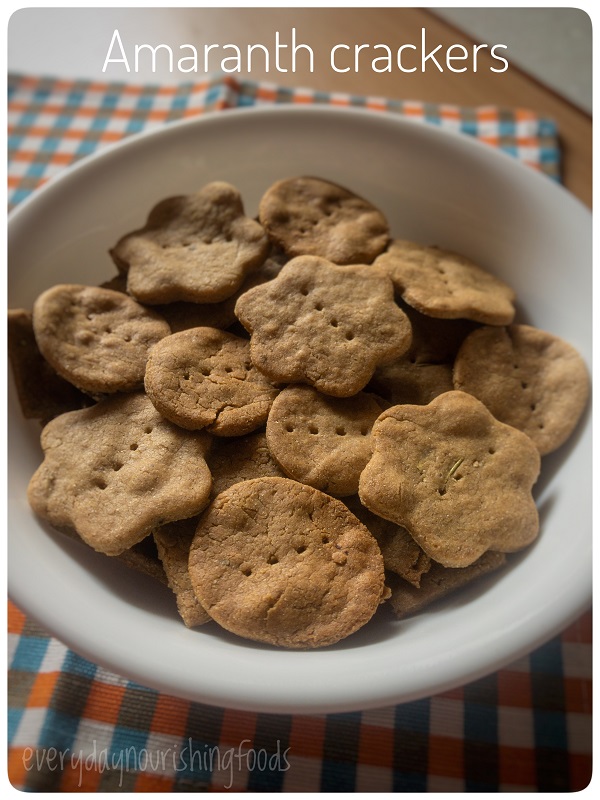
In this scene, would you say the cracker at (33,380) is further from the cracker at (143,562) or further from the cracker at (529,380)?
the cracker at (529,380)

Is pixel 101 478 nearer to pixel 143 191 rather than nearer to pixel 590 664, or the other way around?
pixel 143 191

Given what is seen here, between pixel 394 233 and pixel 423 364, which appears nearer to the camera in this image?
pixel 423 364

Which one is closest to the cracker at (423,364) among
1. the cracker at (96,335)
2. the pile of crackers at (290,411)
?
the pile of crackers at (290,411)

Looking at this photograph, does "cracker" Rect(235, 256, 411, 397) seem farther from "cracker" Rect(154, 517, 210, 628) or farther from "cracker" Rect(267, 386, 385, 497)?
"cracker" Rect(154, 517, 210, 628)

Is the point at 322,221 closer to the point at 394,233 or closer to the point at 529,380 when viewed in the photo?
the point at 394,233

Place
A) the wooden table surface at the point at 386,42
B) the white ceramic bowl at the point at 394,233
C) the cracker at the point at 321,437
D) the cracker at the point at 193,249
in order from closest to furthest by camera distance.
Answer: the white ceramic bowl at the point at 394,233 → the cracker at the point at 321,437 → the cracker at the point at 193,249 → the wooden table surface at the point at 386,42

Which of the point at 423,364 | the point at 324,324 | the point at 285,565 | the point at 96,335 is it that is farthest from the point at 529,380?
the point at 96,335

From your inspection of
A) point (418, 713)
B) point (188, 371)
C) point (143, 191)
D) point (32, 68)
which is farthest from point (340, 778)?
point (32, 68)
